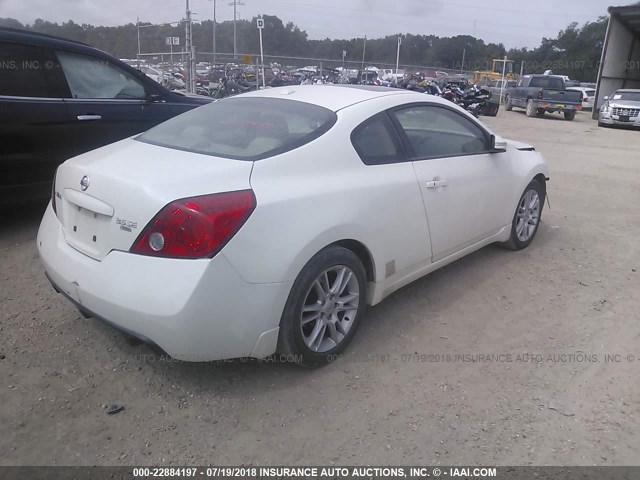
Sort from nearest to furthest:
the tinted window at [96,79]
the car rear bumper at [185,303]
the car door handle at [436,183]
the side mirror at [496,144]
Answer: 1. the car rear bumper at [185,303]
2. the car door handle at [436,183]
3. the side mirror at [496,144]
4. the tinted window at [96,79]

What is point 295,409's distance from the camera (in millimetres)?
2559

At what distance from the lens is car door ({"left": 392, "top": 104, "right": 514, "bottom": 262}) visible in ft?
11.3

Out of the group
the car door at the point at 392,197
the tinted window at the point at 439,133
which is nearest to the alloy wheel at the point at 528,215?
the tinted window at the point at 439,133

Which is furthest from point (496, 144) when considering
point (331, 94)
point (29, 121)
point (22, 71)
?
point (22, 71)

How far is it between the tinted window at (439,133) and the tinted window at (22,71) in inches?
128

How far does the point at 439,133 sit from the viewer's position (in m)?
3.77

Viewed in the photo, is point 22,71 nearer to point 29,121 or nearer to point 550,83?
point 29,121

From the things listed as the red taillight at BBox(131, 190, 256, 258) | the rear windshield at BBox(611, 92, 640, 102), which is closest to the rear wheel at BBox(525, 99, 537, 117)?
the rear windshield at BBox(611, 92, 640, 102)

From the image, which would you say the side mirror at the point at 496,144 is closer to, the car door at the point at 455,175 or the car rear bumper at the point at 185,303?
the car door at the point at 455,175

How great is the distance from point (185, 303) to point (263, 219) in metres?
0.52

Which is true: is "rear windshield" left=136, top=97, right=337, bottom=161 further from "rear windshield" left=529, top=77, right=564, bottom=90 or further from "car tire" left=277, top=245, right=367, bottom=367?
"rear windshield" left=529, top=77, right=564, bottom=90

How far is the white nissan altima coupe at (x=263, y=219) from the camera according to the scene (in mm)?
2314

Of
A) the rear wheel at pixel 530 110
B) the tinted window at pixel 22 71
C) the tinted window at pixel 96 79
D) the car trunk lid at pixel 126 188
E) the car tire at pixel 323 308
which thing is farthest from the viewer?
the rear wheel at pixel 530 110

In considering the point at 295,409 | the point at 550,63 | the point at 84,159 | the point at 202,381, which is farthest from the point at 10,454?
the point at 550,63
